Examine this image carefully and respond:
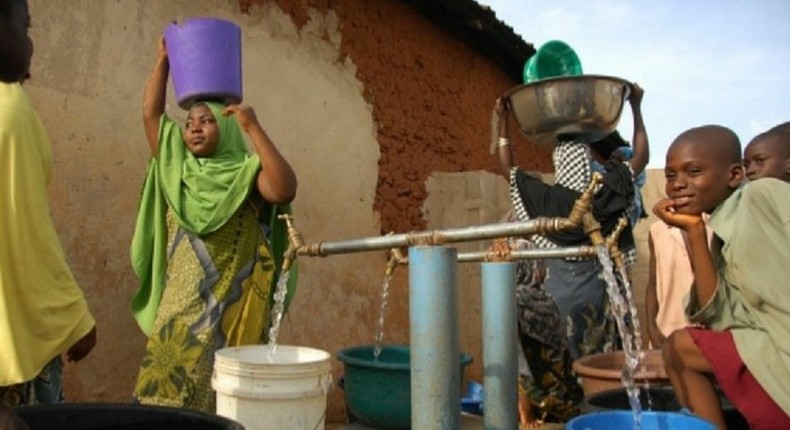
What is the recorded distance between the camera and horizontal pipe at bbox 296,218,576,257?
143 centimetres

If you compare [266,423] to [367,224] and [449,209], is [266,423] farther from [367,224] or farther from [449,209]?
[449,209]

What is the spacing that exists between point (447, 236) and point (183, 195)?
1220mm

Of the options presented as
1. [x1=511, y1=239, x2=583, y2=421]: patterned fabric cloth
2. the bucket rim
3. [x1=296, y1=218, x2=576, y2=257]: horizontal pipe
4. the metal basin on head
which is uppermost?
the metal basin on head

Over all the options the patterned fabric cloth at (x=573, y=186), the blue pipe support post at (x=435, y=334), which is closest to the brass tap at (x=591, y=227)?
the blue pipe support post at (x=435, y=334)

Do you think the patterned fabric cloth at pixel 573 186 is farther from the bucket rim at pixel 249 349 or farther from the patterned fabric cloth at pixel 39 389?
the patterned fabric cloth at pixel 39 389

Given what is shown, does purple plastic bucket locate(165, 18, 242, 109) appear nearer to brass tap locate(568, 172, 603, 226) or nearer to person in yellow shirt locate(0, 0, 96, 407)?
person in yellow shirt locate(0, 0, 96, 407)

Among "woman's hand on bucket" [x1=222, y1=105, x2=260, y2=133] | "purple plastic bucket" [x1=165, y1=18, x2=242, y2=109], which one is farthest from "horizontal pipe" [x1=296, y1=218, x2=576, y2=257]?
"purple plastic bucket" [x1=165, y1=18, x2=242, y2=109]

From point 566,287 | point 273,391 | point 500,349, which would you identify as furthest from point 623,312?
point 566,287

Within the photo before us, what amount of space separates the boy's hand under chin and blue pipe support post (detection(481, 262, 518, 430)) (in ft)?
1.73

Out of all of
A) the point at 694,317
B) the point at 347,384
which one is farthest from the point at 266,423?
the point at 694,317

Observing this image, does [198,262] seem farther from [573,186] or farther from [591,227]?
[573,186]

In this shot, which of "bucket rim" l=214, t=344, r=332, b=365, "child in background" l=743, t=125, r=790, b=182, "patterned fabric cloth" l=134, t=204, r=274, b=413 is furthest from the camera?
"child in background" l=743, t=125, r=790, b=182

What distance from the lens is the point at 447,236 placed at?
1559 mm

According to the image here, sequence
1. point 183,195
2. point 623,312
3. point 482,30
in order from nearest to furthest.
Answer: point 623,312
point 183,195
point 482,30
